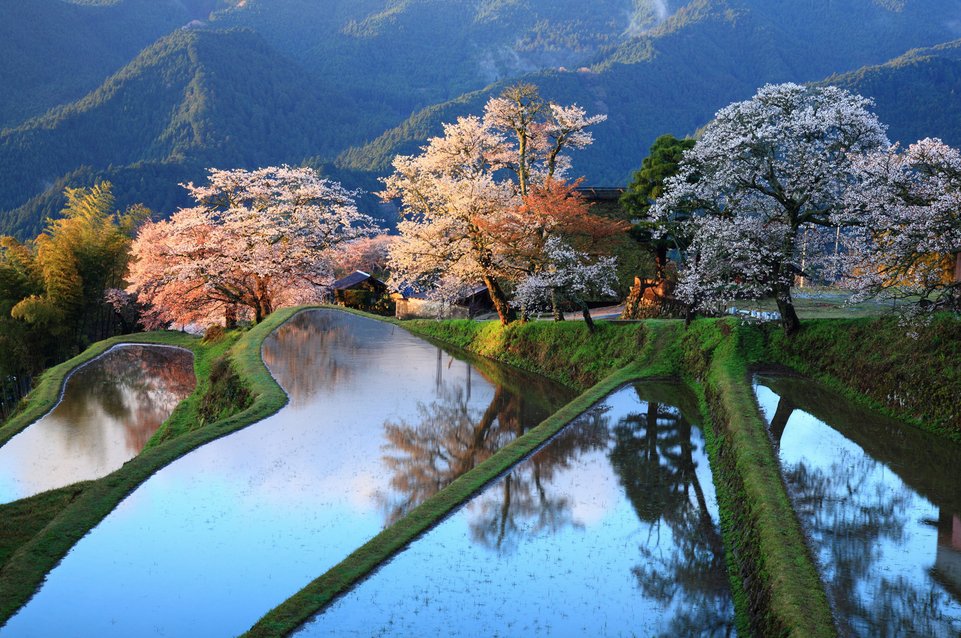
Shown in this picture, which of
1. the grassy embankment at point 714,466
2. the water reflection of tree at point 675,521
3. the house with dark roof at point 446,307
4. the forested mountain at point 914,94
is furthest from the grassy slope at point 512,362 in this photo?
the forested mountain at point 914,94

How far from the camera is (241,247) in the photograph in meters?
37.8

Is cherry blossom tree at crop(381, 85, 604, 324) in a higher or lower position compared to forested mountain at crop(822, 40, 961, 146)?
lower

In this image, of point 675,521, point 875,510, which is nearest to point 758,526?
point 675,521

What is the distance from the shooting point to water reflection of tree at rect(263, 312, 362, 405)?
24.5 meters

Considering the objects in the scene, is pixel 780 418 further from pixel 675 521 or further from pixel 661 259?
pixel 661 259

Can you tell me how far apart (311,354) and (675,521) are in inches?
754

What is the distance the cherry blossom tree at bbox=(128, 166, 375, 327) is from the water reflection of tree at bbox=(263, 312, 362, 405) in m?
2.65

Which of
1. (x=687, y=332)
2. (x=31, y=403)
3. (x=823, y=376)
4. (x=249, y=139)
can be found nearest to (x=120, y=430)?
(x=31, y=403)

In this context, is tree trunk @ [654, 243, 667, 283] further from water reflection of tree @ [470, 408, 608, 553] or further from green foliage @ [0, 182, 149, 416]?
green foliage @ [0, 182, 149, 416]

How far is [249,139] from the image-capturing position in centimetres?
17925

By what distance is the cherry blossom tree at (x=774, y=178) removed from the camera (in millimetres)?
20125

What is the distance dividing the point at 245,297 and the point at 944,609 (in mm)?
35271

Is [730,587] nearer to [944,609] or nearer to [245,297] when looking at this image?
[944,609]

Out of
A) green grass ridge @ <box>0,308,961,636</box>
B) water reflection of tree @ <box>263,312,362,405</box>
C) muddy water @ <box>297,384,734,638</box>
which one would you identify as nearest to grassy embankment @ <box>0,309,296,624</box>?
green grass ridge @ <box>0,308,961,636</box>
